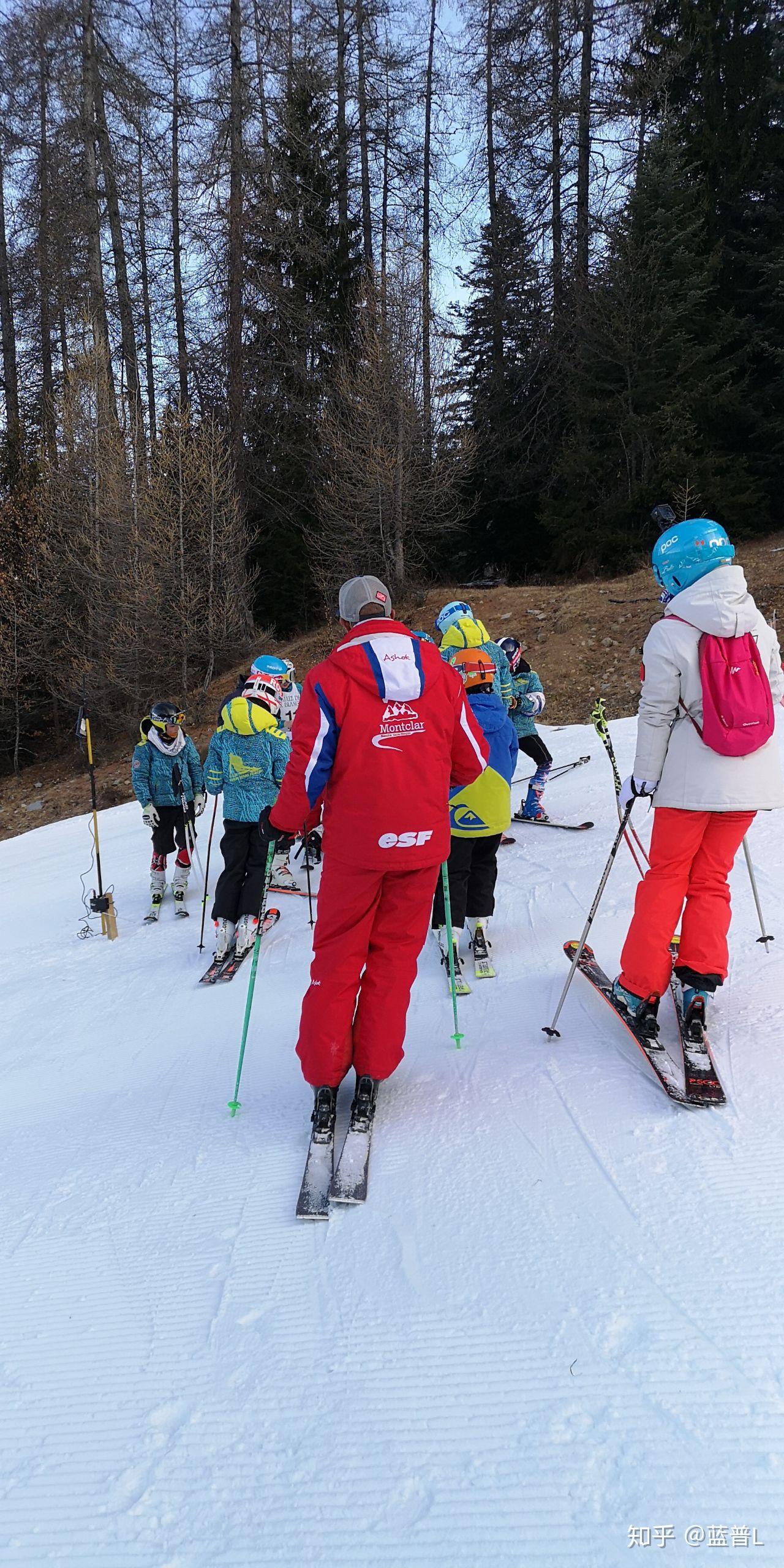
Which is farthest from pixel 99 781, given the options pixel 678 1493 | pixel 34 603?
pixel 678 1493

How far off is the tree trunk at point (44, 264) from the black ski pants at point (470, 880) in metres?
20.9

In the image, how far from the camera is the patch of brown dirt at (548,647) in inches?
595

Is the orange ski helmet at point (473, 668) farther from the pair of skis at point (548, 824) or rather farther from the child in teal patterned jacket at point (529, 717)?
the pair of skis at point (548, 824)

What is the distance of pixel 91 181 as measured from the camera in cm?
2147

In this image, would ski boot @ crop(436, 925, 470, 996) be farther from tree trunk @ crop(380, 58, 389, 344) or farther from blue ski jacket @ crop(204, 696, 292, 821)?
tree trunk @ crop(380, 58, 389, 344)

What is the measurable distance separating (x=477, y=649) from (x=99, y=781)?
15.1 m

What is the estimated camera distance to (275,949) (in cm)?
594

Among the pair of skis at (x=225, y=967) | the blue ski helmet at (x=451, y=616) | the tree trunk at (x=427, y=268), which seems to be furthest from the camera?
the tree trunk at (x=427, y=268)

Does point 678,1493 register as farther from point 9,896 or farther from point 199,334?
point 199,334

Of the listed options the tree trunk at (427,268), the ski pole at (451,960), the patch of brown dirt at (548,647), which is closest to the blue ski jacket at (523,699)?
the ski pole at (451,960)

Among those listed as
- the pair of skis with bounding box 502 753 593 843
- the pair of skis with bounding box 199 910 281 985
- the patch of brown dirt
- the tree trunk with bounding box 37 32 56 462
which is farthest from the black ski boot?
the tree trunk with bounding box 37 32 56 462

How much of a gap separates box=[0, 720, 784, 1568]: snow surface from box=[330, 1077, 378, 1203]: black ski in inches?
2.4

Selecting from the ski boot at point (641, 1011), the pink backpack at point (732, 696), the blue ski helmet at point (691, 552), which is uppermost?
the blue ski helmet at point (691, 552)

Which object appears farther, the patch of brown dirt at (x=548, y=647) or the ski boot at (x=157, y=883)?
the patch of brown dirt at (x=548, y=647)
